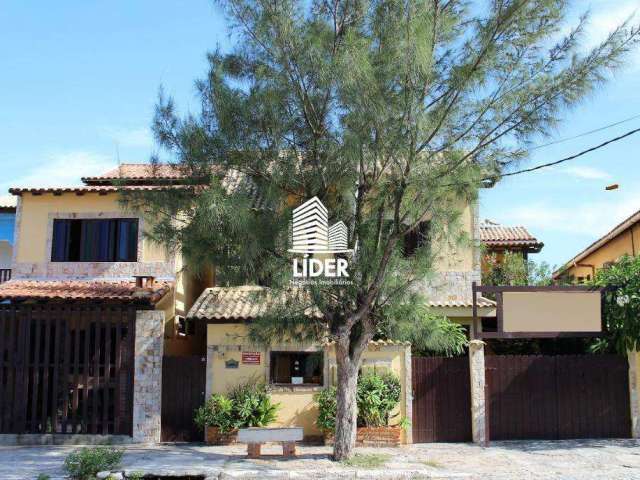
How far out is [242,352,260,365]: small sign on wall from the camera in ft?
48.0

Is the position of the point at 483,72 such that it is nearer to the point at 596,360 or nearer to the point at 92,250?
the point at 596,360

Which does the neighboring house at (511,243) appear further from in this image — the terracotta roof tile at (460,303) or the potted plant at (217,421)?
the potted plant at (217,421)

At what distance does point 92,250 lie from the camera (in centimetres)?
1727

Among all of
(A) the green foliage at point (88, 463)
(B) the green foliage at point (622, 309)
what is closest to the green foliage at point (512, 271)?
(B) the green foliage at point (622, 309)

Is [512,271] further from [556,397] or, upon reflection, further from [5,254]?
[5,254]

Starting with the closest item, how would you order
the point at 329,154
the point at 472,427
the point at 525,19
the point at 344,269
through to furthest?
the point at 525,19
the point at 329,154
the point at 344,269
the point at 472,427

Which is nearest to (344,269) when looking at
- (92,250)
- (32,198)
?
(92,250)

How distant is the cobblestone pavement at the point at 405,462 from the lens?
1082 centimetres

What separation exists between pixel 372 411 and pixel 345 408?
90.3 inches

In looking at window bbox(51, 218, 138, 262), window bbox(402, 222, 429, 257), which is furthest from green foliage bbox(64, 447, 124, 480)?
window bbox(51, 218, 138, 262)

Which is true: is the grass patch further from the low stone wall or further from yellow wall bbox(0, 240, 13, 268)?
yellow wall bbox(0, 240, 13, 268)

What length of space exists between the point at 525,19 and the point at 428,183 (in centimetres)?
287

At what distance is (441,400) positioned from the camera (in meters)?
14.3

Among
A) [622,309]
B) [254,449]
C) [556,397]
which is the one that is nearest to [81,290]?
[254,449]
